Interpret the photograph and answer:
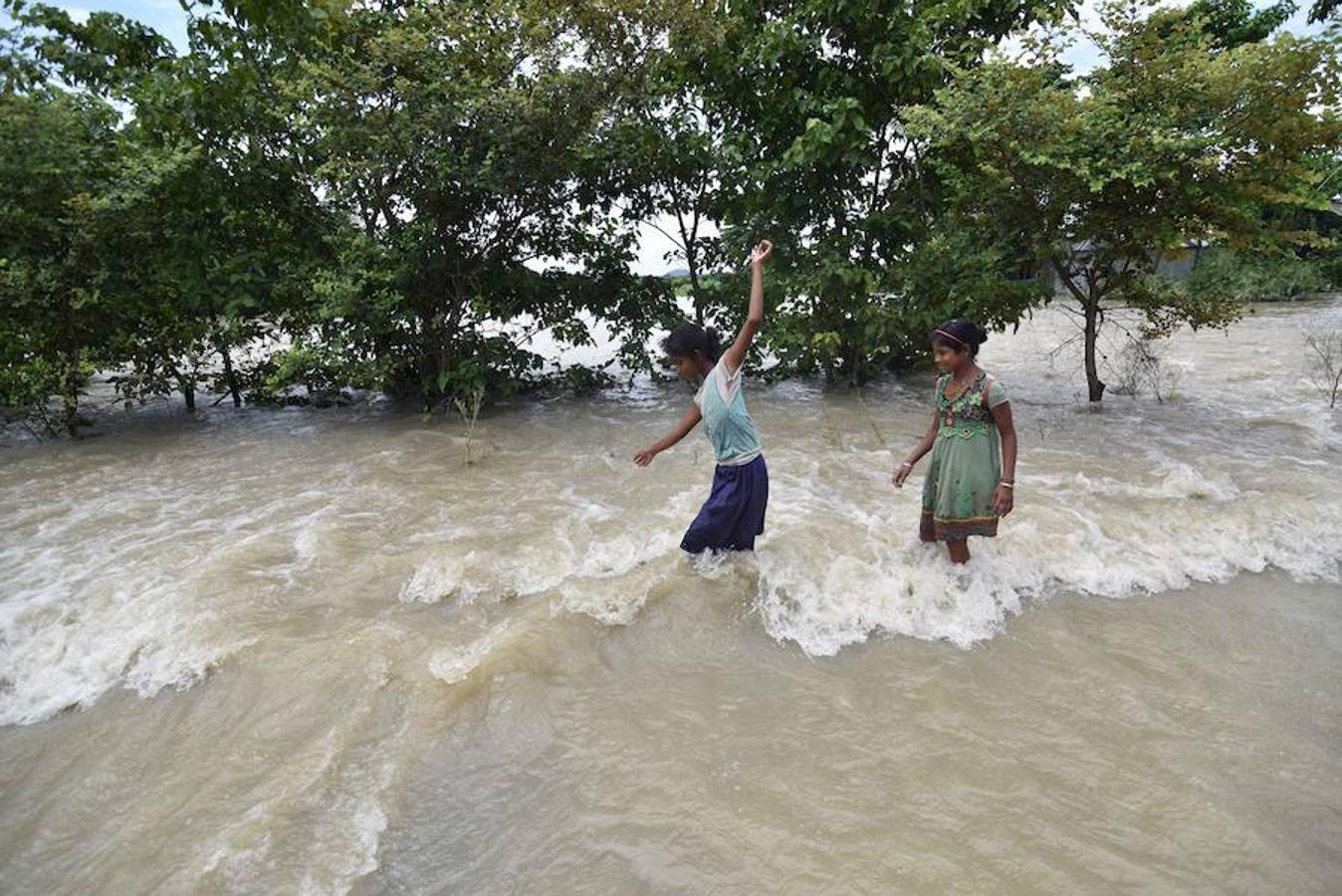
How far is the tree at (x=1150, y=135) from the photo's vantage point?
19.9ft

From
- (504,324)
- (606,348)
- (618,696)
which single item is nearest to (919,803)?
(618,696)

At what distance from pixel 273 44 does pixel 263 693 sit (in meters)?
7.04

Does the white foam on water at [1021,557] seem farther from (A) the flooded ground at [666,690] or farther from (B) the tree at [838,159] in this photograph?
(B) the tree at [838,159]

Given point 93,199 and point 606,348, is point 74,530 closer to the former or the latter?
point 93,199

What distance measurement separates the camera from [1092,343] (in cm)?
838

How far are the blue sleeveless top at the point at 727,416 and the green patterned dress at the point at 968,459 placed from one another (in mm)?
997

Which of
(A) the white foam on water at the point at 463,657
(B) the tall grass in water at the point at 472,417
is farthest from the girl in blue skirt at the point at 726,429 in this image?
(B) the tall grass in water at the point at 472,417

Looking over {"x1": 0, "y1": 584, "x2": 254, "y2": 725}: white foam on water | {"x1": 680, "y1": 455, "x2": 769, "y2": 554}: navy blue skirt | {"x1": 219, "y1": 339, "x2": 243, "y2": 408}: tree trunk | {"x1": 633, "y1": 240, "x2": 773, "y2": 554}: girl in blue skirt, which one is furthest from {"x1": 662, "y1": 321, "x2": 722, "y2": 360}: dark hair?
{"x1": 219, "y1": 339, "x2": 243, "y2": 408}: tree trunk

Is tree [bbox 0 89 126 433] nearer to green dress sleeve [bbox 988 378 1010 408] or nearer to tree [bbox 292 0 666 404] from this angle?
tree [bbox 292 0 666 404]

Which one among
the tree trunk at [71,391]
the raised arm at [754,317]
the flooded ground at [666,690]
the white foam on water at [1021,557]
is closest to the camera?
the flooded ground at [666,690]

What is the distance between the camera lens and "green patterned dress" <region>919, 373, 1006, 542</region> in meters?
3.72

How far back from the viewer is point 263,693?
3232 mm

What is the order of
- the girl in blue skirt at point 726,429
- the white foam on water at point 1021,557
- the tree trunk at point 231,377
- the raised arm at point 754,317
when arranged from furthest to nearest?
the tree trunk at point 231,377
the white foam on water at point 1021,557
the girl in blue skirt at point 726,429
the raised arm at point 754,317

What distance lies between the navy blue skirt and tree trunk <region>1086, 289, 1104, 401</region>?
6188mm
